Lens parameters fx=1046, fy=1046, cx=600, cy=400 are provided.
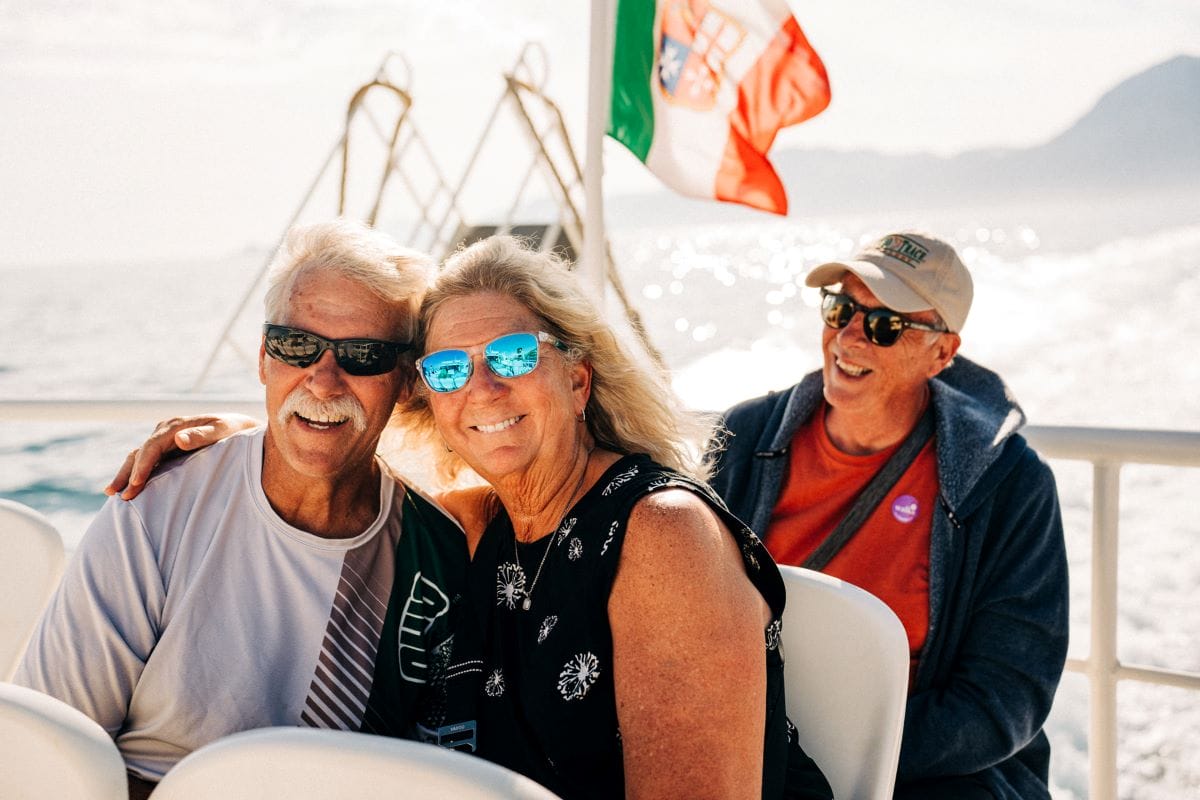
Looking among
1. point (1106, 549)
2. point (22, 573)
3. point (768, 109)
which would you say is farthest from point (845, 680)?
point (768, 109)

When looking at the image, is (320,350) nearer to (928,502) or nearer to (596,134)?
(928,502)

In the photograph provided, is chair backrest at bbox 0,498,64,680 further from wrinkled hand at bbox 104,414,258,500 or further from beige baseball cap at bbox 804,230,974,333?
beige baseball cap at bbox 804,230,974,333

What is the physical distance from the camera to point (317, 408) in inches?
59.2

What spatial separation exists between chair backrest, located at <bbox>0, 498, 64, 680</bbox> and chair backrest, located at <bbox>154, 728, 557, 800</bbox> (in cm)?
89

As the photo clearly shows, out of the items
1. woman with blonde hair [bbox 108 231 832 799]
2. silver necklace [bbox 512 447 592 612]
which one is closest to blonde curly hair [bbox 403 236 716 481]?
woman with blonde hair [bbox 108 231 832 799]

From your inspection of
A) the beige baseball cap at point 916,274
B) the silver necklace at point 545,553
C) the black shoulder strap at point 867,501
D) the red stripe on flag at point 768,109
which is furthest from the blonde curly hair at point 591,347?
the red stripe on flag at point 768,109

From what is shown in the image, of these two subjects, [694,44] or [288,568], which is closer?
[288,568]

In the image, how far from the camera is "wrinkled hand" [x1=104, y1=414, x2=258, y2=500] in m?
1.54

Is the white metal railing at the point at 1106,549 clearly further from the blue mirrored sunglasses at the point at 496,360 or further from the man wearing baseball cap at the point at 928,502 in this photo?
the blue mirrored sunglasses at the point at 496,360

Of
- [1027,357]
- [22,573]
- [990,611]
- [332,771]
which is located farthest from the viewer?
[1027,357]

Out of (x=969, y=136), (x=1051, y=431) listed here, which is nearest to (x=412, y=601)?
(x=1051, y=431)

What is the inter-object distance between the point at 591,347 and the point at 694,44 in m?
1.65

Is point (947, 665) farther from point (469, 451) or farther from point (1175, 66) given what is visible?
point (1175, 66)

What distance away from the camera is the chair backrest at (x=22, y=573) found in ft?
5.51
